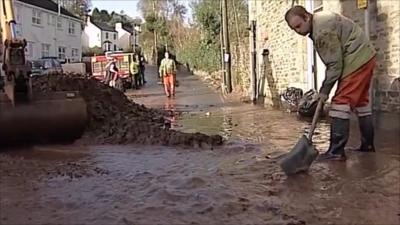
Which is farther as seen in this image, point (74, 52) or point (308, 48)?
point (74, 52)

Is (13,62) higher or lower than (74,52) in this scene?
lower

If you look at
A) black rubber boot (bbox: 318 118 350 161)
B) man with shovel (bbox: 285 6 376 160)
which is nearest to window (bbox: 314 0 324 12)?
man with shovel (bbox: 285 6 376 160)

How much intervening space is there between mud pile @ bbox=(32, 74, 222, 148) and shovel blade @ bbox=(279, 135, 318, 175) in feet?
7.31

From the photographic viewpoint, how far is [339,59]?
670 centimetres

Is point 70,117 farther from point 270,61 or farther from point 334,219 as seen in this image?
point 270,61

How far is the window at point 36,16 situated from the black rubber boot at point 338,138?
46.3 meters

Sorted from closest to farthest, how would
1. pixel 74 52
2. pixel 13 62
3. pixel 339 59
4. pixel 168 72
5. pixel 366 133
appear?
pixel 339 59
pixel 366 133
pixel 13 62
pixel 168 72
pixel 74 52

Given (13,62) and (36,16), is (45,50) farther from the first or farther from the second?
(13,62)

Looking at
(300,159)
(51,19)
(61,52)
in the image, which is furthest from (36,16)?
(300,159)

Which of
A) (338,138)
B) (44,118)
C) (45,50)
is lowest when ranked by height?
(338,138)

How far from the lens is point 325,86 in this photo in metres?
6.79

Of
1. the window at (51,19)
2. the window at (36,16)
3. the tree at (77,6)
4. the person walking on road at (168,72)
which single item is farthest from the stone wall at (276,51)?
the tree at (77,6)

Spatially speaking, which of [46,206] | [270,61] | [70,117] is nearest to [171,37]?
[270,61]

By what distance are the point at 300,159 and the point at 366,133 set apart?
159 centimetres
